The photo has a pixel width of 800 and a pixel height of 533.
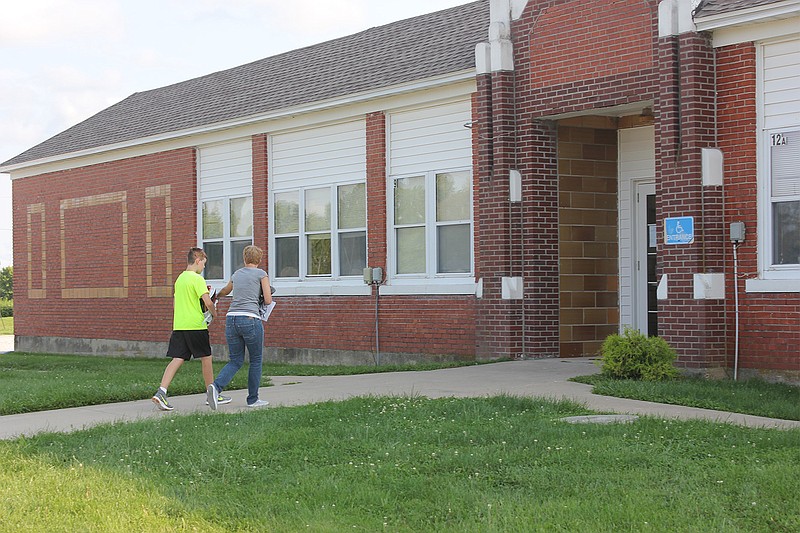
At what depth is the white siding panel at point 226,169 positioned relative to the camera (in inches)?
913

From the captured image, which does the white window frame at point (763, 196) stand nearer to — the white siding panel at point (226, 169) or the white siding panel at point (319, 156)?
the white siding panel at point (319, 156)

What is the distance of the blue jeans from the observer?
487 inches

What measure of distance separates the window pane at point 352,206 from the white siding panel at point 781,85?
8166 mm

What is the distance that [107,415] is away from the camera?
12.1 m

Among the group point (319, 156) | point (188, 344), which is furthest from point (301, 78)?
point (188, 344)

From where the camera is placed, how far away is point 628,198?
58.8ft

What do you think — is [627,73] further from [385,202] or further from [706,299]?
[385,202]

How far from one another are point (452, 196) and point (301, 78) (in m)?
5.80

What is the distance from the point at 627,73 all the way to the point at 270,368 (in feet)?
25.9

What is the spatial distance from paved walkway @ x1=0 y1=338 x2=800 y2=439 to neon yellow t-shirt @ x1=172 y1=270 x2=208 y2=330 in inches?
36.4

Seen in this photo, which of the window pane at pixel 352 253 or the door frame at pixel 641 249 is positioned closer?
the door frame at pixel 641 249

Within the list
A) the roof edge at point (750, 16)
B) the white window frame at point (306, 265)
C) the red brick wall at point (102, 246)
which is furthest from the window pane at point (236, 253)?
the roof edge at point (750, 16)

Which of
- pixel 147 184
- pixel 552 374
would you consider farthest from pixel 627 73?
pixel 147 184

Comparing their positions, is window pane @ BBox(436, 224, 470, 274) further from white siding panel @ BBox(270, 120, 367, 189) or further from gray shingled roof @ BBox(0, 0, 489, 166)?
gray shingled roof @ BBox(0, 0, 489, 166)
